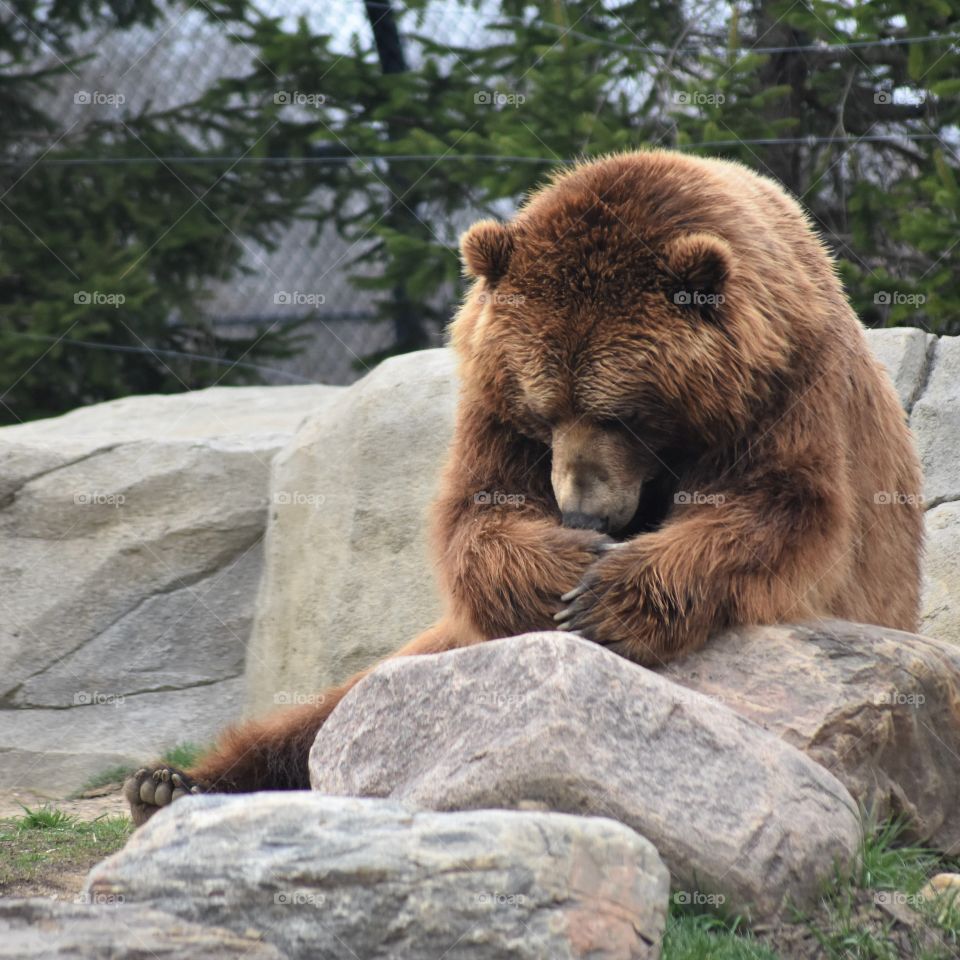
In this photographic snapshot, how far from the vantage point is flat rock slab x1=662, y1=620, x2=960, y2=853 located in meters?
3.90

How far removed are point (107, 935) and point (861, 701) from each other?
2.24 meters

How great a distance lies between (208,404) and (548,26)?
10.3ft

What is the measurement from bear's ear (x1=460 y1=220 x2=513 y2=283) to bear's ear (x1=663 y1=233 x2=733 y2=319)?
21.6 inches

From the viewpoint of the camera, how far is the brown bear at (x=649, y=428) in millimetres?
4191

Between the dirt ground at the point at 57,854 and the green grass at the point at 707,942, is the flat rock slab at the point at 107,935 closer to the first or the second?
the green grass at the point at 707,942

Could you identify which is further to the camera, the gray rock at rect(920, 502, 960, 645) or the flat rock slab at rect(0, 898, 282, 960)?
the gray rock at rect(920, 502, 960, 645)

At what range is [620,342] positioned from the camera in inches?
166

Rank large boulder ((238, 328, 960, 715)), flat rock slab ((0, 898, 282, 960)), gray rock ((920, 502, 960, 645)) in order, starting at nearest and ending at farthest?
1. flat rock slab ((0, 898, 282, 960))
2. gray rock ((920, 502, 960, 645))
3. large boulder ((238, 328, 960, 715))

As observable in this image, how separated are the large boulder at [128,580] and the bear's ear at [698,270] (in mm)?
3674

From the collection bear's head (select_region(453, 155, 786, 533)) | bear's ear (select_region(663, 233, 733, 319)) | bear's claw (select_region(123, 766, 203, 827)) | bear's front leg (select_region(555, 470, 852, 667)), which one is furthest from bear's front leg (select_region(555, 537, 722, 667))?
bear's claw (select_region(123, 766, 203, 827))

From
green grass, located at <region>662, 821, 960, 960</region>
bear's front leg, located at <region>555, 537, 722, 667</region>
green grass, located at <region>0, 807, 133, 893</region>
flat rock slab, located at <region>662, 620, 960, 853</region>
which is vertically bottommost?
green grass, located at <region>0, 807, 133, 893</region>

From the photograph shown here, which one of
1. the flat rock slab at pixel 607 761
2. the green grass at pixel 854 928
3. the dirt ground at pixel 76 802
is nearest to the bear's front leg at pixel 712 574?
the flat rock slab at pixel 607 761

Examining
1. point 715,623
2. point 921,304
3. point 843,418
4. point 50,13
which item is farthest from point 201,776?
point 50,13

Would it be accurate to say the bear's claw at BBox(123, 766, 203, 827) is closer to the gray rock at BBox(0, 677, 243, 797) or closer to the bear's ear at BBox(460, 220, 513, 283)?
the bear's ear at BBox(460, 220, 513, 283)
